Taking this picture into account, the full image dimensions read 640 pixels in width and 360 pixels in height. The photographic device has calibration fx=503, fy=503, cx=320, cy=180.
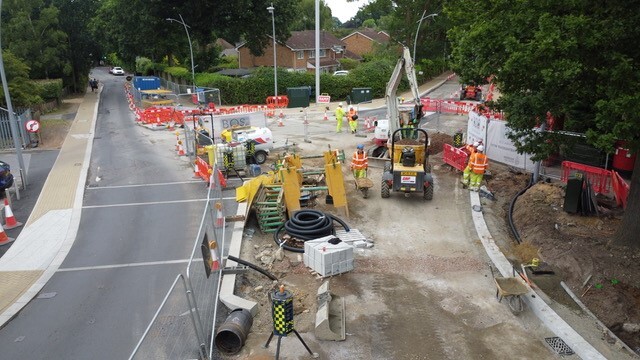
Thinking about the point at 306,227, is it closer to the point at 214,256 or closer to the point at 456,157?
the point at 214,256

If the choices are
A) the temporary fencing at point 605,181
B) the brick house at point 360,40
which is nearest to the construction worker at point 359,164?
the temporary fencing at point 605,181

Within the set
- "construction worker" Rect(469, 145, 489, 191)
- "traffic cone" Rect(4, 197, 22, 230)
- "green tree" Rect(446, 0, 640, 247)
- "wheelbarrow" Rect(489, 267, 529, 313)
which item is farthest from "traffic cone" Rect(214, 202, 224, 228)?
"construction worker" Rect(469, 145, 489, 191)

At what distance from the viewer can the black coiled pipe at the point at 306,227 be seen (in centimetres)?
1201

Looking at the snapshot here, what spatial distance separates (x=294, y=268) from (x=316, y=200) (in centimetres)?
457

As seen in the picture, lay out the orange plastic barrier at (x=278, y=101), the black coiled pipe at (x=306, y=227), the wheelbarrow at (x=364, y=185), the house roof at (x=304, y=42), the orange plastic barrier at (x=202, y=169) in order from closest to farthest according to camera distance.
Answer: the black coiled pipe at (x=306, y=227), the wheelbarrow at (x=364, y=185), the orange plastic barrier at (x=202, y=169), the orange plastic barrier at (x=278, y=101), the house roof at (x=304, y=42)

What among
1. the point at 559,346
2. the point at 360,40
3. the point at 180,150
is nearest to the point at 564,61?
the point at 559,346

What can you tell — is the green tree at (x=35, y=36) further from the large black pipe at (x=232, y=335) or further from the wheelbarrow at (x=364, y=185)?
the large black pipe at (x=232, y=335)

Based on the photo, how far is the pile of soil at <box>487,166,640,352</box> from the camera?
9.62m

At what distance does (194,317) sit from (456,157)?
13.1 m

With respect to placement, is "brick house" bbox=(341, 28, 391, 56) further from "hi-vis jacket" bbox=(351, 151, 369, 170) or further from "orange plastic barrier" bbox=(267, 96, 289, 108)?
"hi-vis jacket" bbox=(351, 151, 369, 170)

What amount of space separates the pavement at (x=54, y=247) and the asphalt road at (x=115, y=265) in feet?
1.06

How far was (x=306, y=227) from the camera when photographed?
476 inches

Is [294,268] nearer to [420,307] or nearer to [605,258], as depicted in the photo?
[420,307]

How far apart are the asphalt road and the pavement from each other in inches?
12.8
